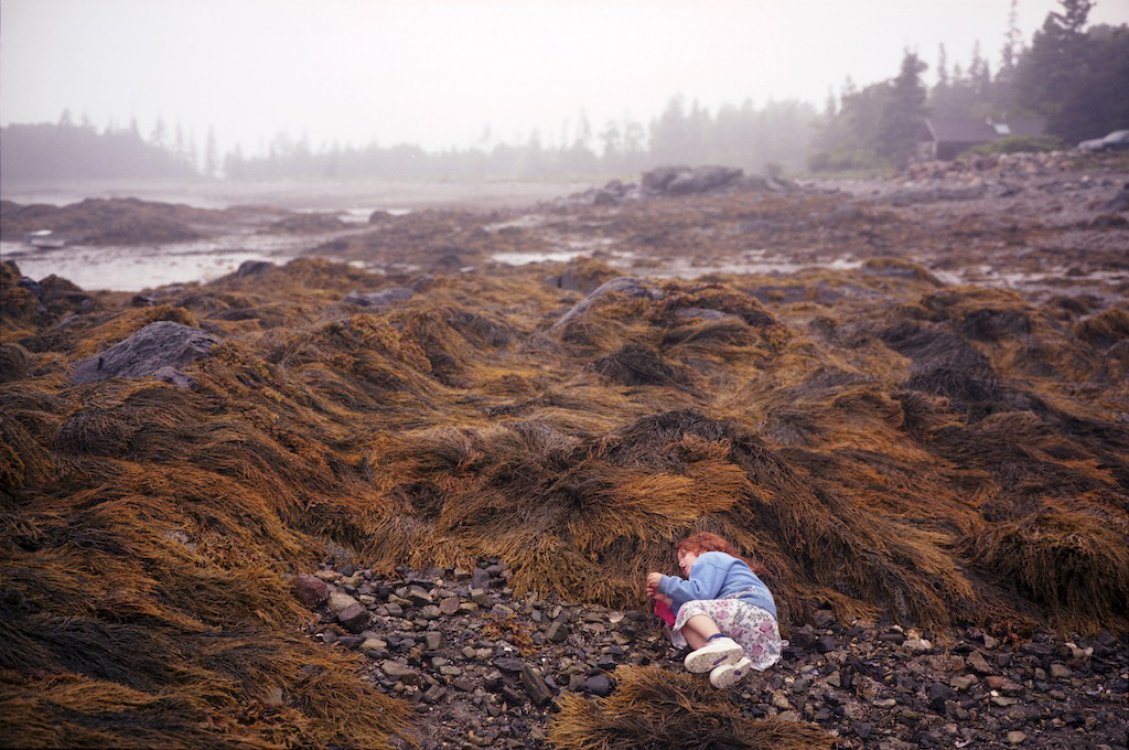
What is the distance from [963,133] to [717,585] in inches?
1762

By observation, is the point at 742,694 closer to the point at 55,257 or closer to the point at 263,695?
the point at 263,695

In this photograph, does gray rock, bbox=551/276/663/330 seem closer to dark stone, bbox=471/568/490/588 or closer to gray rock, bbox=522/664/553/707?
dark stone, bbox=471/568/490/588

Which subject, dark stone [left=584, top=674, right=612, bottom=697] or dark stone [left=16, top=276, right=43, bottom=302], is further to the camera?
dark stone [left=16, top=276, right=43, bottom=302]

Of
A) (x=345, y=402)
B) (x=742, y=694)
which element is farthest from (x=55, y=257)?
(x=742, y=694)

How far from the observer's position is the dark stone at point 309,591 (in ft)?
9.24

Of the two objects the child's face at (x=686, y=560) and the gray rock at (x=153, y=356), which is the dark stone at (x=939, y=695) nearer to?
the child's face at (x=686, y=560)

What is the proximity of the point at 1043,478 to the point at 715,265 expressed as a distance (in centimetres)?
1152

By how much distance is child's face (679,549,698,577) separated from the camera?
304 centimetres

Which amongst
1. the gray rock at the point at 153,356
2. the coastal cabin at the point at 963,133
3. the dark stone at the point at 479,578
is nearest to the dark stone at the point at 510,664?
the dark stone at the point at 479,578

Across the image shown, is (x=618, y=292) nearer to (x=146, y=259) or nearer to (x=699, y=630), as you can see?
(x=699, y=630)

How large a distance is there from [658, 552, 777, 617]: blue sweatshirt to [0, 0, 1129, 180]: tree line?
14.0 metres

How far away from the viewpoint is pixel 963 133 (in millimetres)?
39219

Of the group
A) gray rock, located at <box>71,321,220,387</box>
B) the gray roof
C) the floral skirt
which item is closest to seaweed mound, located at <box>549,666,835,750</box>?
the floral skirt

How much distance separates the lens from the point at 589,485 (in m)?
3.66
